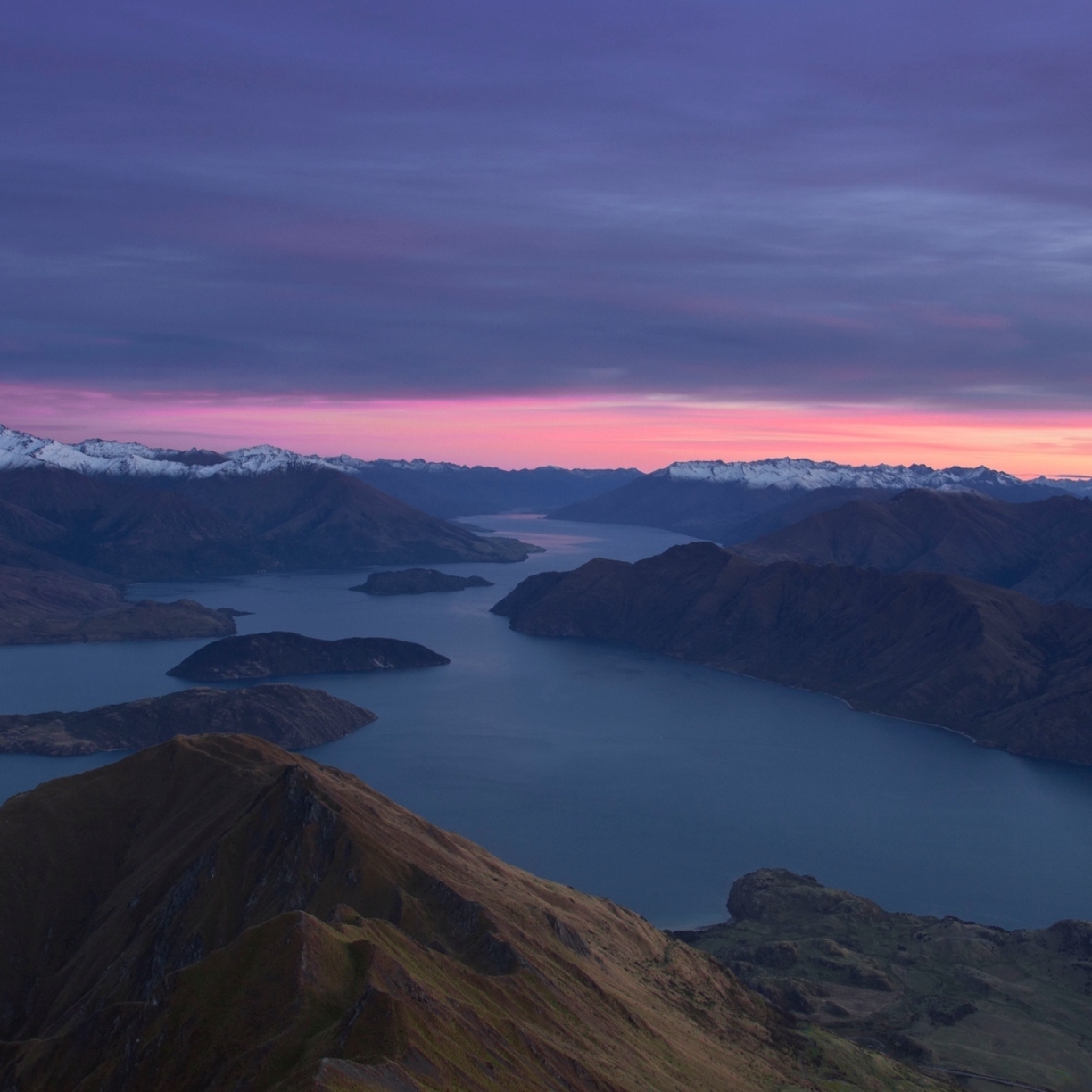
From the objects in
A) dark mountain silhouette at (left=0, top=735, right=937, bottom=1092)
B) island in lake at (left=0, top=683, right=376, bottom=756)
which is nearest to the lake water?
island in lake at (left=0, top=683, right=376, bottom=756)

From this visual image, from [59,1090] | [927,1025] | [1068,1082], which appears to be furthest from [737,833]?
[59,1090]

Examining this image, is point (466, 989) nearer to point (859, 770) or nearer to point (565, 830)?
point (565, 830)

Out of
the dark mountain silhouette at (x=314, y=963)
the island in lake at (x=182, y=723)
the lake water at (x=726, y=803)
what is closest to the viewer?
the dark mountain silhouette at (x=314, y=963)

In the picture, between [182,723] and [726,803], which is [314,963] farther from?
[182,723]

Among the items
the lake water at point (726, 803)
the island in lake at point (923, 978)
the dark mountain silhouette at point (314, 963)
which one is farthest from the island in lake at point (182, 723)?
the island in lake at point (923, 978)

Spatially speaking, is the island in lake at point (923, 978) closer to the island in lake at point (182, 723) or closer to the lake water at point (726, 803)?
the lake water at point (726, 803)

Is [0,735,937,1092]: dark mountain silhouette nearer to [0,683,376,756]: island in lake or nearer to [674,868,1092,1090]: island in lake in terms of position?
[674,868,1092,1090]: island in lake
